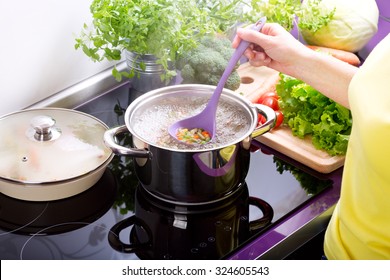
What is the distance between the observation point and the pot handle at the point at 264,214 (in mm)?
1279

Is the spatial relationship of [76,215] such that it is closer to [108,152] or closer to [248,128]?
[108,152]

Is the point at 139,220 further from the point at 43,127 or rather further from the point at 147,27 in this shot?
the point at 147,27

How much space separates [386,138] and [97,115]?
32.3 inches

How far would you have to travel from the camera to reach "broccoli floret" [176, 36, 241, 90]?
157 cm

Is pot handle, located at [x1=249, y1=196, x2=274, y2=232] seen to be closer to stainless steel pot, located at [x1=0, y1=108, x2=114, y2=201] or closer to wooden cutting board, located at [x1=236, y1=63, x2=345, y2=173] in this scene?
wooden cutting board, located at [x1=236, y1=63, x2=345, y2=173]

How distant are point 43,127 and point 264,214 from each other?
19.5 inches

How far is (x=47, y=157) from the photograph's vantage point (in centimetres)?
128

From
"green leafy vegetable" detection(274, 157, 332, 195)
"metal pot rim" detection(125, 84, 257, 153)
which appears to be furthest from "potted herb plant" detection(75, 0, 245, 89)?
"green leafy vegetable" detection(274, 157, 332, 195)

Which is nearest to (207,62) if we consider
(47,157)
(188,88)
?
(188,88)

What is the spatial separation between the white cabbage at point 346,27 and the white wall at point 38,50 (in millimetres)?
708

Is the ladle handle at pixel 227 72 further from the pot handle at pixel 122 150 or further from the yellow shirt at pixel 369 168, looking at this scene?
the yellow shirt at pixel 369 168

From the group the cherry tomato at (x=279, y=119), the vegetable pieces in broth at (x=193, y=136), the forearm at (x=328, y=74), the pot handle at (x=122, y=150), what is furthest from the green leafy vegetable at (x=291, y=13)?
the pot handle at (x=122, y=150)

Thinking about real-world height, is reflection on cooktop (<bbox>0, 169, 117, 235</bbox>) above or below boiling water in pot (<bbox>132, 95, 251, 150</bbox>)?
below

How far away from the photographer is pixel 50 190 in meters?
1.27
